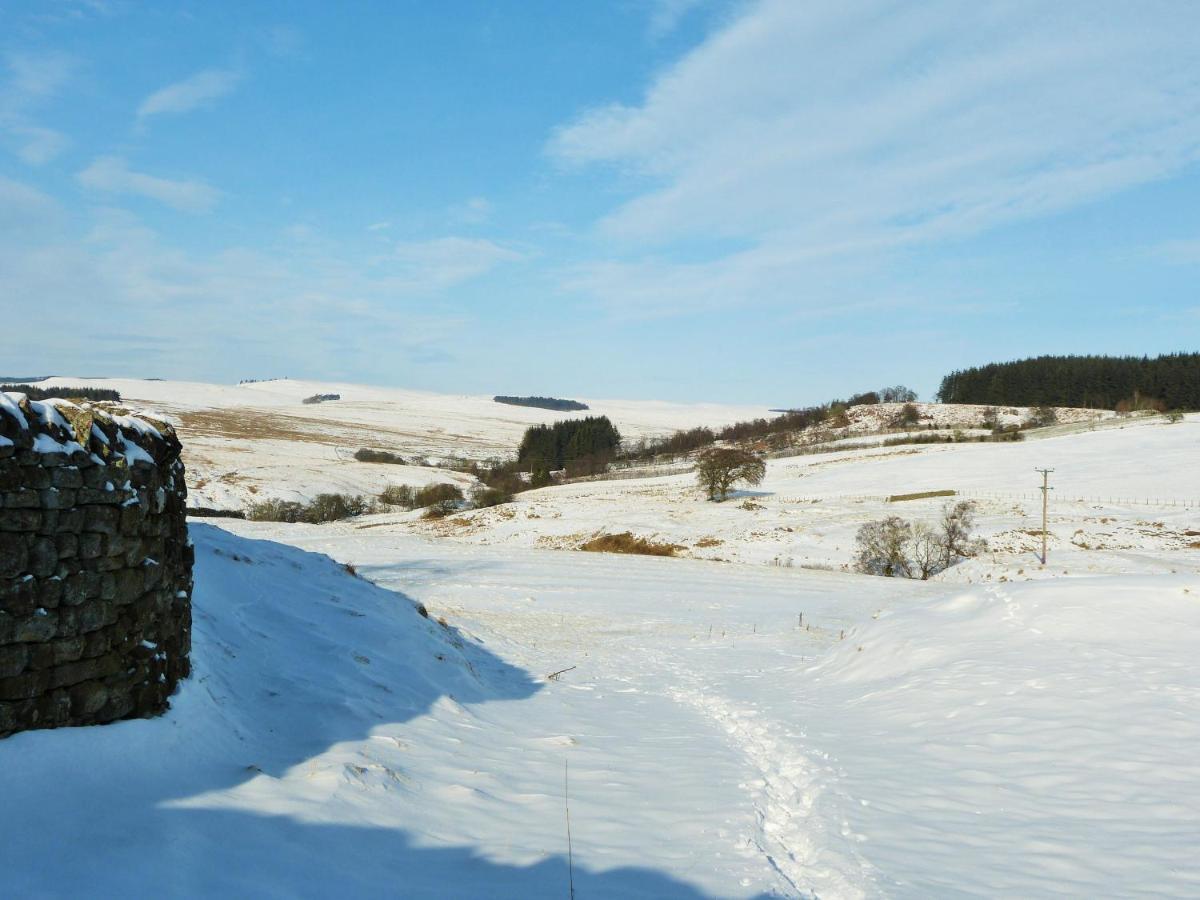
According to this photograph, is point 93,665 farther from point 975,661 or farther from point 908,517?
point 908,517

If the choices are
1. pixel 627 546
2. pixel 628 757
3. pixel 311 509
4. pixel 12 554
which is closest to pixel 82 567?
pixel 12 554

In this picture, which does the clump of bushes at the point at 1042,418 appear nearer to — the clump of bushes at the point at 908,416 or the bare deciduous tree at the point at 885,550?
the clump of bushes at the point at 908,416

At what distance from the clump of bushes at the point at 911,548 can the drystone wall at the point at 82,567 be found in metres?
37.7

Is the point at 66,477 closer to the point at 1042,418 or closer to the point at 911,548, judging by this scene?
the point at 911,548

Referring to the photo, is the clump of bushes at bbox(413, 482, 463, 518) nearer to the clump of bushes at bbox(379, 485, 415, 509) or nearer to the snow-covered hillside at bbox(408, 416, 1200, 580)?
the clump of bushes at bbox(379, 485, 415, 509)

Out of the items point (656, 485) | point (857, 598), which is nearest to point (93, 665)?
point (857, 598)

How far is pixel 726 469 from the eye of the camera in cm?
6041

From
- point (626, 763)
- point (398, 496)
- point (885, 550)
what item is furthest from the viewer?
point (398, 496)

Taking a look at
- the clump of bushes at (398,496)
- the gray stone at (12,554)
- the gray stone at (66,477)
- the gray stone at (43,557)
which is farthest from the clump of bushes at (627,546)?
the gray stone at (12,554)

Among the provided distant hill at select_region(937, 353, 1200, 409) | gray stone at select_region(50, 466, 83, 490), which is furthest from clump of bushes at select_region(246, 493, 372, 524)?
distant hill at select_region(937, 353, 1200, 409)

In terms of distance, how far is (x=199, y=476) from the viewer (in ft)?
230

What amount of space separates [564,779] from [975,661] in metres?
8.27

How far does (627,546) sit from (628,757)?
1506 inches

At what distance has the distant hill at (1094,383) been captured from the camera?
124000 mm
